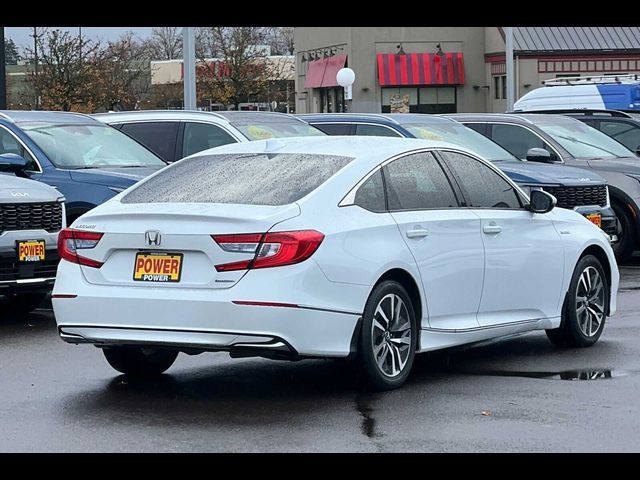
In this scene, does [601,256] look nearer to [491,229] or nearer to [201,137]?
[491,229]

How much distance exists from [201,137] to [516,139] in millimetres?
4553

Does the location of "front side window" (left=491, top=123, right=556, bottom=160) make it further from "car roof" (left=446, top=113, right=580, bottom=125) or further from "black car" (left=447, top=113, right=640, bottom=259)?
"car roof" (left=446, top=113, right=580, bottom=125)

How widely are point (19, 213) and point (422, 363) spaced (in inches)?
156

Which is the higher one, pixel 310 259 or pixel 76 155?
pixel 76 155

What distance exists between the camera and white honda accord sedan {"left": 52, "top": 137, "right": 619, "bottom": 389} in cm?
764

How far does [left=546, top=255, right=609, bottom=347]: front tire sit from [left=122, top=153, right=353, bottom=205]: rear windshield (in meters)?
2.39

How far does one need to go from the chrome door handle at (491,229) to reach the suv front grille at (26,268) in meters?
4.15

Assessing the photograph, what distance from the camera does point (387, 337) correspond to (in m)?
8.21

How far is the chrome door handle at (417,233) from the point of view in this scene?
8430mm

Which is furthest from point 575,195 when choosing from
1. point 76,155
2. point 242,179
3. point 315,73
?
point 315,73

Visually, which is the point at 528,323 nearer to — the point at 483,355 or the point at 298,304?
the point at 483,355
